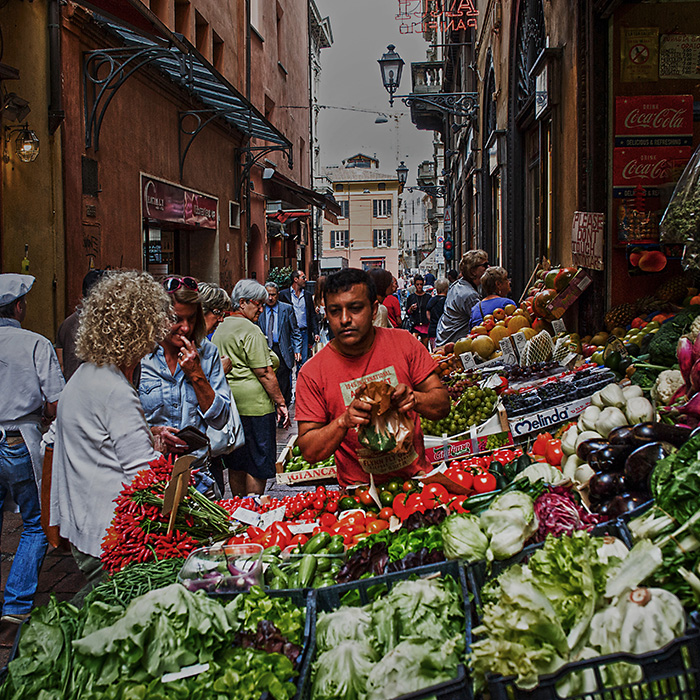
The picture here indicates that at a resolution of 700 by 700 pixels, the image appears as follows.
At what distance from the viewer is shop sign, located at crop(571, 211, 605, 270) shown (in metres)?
6.10

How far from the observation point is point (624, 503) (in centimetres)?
266

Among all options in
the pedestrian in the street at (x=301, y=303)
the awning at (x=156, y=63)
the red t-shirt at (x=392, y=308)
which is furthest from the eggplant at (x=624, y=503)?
the pedestrian in the street at (x=301, y=303)

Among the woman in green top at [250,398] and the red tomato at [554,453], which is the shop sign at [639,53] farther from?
the woman in green top at [250,398]

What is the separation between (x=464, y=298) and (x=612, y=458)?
5.49 metres

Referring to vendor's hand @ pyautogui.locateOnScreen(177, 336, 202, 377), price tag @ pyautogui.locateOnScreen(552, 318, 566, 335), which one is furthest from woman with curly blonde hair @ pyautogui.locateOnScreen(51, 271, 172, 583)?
price tag @ pyautogui.locateOnScreen(552, 318, 566, 335)

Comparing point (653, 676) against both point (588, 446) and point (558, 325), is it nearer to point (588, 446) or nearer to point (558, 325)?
point (588, 446)

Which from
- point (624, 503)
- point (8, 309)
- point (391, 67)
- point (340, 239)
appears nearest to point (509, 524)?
point (624, 503)

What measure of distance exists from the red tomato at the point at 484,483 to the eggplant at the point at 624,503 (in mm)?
959

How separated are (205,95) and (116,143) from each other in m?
3.32

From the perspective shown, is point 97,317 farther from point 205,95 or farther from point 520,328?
point 205,95

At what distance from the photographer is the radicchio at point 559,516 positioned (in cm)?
251

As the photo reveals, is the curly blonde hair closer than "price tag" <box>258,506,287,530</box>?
Yes

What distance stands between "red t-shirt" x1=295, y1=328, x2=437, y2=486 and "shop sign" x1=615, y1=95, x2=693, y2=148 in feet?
11.4

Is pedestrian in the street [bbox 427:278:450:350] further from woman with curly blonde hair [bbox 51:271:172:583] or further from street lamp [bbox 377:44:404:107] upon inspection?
woman with curly blonde hair [bbox 51:271:172:583]
